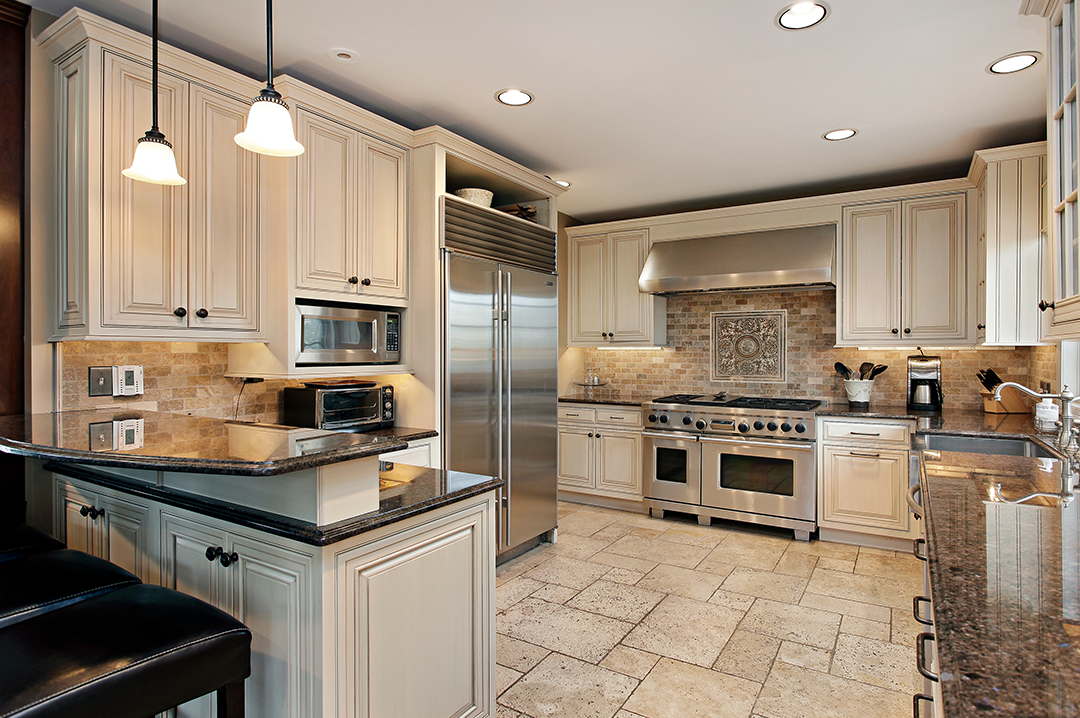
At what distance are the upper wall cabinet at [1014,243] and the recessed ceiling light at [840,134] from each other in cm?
71

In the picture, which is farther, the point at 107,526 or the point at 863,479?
the point at 863,479

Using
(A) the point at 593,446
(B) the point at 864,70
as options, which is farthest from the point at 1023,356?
(A) the point at 593,446

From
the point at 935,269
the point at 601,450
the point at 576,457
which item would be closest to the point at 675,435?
the point at 601,450

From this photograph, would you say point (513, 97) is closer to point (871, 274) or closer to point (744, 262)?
point (744, 262)

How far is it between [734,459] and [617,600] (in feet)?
5.58

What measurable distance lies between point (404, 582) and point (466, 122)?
8.33ft

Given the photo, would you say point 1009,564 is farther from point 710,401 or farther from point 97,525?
point 710,401


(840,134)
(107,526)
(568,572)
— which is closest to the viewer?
(107,526)

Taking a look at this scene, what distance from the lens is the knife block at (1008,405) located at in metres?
3.86

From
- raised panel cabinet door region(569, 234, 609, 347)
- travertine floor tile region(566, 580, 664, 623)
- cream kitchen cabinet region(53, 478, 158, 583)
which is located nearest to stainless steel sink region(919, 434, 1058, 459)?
travertine floor tile region(566, 580, 664, 623)

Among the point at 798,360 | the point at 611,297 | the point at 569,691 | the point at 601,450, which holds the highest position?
the point at 611,297

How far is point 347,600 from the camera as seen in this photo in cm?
152

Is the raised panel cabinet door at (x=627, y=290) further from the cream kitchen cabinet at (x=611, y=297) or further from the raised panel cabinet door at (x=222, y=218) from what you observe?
the raised panel cabinet door at (x=222, y=218)

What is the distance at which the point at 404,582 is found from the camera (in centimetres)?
168
